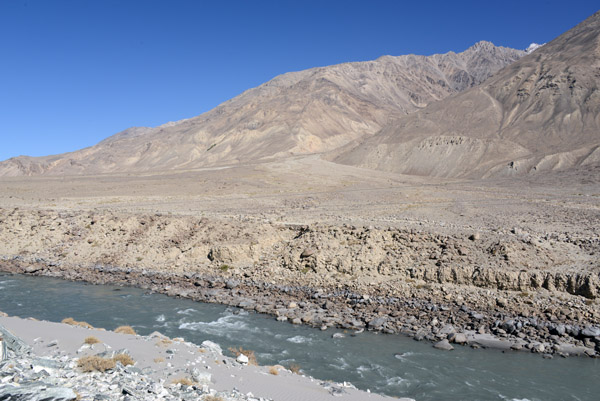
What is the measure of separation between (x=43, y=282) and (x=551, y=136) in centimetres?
8261

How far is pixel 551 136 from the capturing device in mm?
79500

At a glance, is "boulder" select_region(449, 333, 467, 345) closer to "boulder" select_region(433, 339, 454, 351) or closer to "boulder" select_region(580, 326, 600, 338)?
"boulder" select_region(433, 339, 454, 351)

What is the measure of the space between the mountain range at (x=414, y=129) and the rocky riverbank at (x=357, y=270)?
178 ft

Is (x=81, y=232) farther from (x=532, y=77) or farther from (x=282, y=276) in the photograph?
(x=532, y=77)

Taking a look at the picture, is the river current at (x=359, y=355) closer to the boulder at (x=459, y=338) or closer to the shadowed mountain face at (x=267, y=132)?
the boulder at (x=459, y=338)

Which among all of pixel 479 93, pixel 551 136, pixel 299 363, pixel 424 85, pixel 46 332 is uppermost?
pixel 424 85

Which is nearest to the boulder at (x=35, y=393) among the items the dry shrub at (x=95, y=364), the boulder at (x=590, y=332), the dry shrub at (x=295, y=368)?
the dry shrub at (x=95, y=364)

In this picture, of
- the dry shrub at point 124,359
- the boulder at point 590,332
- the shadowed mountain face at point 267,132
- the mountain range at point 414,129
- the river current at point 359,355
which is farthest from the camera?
the shadowed mountain face at point 267,132

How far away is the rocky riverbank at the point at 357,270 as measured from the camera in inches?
695

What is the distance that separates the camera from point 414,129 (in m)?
95.5

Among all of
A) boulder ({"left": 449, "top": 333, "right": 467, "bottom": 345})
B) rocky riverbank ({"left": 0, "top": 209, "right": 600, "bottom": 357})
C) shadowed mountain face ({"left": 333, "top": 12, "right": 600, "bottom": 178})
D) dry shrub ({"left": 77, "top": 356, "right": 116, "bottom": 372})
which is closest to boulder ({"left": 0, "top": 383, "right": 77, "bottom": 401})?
dry shrub ({"left": 77, "top": 356, "right": 116, "bottom": 372})

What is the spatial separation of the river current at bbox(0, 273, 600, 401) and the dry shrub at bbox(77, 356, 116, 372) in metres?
6.51

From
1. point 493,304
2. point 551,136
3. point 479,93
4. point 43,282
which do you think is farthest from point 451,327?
point 479,93

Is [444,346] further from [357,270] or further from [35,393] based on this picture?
[35,393]
